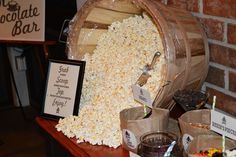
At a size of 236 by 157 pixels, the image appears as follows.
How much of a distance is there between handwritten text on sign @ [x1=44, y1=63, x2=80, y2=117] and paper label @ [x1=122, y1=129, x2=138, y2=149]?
29 centimetres

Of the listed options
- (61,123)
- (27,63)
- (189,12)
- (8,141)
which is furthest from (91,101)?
(27,63)

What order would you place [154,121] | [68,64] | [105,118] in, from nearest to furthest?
[154,121] → [105,118] → [68,64]

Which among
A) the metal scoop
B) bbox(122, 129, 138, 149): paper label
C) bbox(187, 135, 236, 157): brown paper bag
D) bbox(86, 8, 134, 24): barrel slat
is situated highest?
bbox(86, 8, 134, 24): barrel slat

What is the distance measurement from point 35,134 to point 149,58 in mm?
2334

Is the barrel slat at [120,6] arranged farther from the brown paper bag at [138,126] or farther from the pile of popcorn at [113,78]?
the brown paper bag at [138,126]

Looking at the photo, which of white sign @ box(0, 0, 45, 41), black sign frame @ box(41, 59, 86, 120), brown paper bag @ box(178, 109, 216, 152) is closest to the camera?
brown paper bag @ box(178, 109, 216, 152)

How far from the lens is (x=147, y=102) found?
3.89 ft

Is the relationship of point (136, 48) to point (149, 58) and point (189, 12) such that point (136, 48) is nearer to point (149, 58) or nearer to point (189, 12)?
point (149, 58)

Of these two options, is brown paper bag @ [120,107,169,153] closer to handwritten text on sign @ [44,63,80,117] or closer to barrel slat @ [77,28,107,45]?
handwritten text on sign @ [44,63,80,117]

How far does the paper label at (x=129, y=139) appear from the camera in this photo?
3.83ft

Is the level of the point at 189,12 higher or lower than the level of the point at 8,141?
higher

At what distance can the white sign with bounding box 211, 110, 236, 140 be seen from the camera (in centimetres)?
99

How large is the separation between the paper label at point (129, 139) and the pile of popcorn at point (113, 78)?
Answer: 57 millimetres

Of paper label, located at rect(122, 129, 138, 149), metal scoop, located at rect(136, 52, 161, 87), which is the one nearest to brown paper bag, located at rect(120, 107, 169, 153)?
paper label, located at rect(122, 129, 138, 149)
